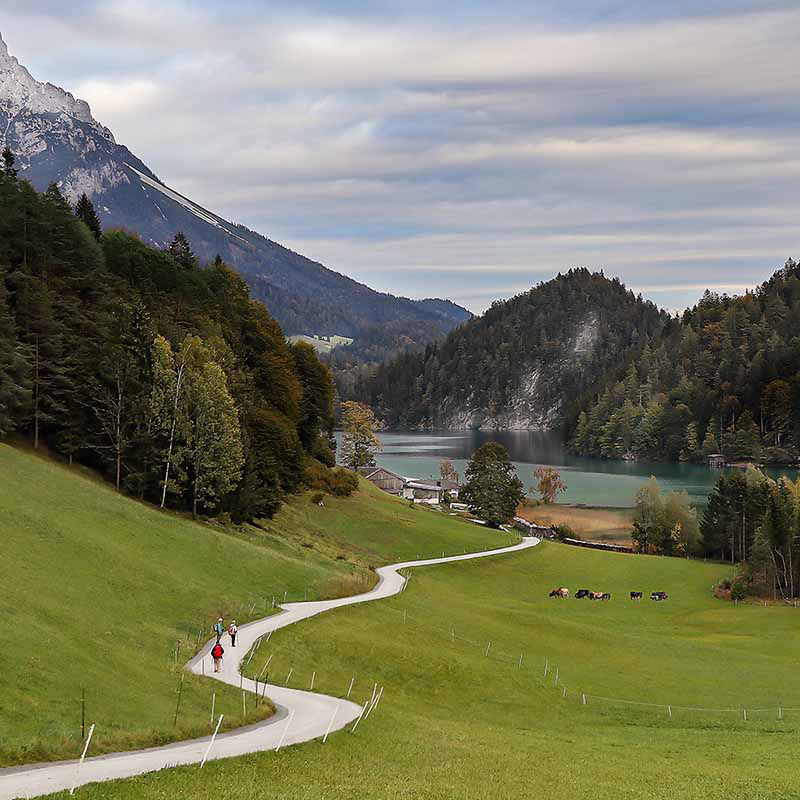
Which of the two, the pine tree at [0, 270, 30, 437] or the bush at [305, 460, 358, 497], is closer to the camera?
the pine tree at [0, 270, 30, 437]

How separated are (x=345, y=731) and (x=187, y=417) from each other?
4303cm

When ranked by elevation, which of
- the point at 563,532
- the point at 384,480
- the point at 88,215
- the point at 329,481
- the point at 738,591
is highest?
the point at 88,215

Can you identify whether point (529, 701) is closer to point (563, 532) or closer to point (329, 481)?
point (329, 481)

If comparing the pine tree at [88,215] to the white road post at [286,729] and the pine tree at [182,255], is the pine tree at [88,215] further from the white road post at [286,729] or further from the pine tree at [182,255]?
the white road post at [286,729]

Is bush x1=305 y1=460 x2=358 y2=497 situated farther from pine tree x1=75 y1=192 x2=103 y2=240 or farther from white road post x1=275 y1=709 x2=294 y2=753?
white road post x1=275 y1=709 x2=294 y2=753

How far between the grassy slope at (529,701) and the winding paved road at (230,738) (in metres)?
0.79

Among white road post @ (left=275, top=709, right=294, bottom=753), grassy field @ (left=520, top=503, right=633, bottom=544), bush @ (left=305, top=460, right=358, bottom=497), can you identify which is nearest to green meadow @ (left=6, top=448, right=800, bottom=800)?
white road post @ (left=275, top=709, right=294, bottom=753)

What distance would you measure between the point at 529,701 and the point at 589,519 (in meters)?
102

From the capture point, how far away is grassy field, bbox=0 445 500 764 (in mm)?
25234

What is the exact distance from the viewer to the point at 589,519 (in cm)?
14162

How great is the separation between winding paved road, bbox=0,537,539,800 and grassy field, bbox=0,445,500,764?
2.39 feet

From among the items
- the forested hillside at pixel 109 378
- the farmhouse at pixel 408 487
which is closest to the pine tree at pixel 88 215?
the forested hillside at pixel 109 378

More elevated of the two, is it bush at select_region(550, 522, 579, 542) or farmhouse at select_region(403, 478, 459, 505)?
farmhouse at select_region(403, 478, 459, 505)

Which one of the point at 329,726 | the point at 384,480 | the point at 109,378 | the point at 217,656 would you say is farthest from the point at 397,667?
the point at 384,480
